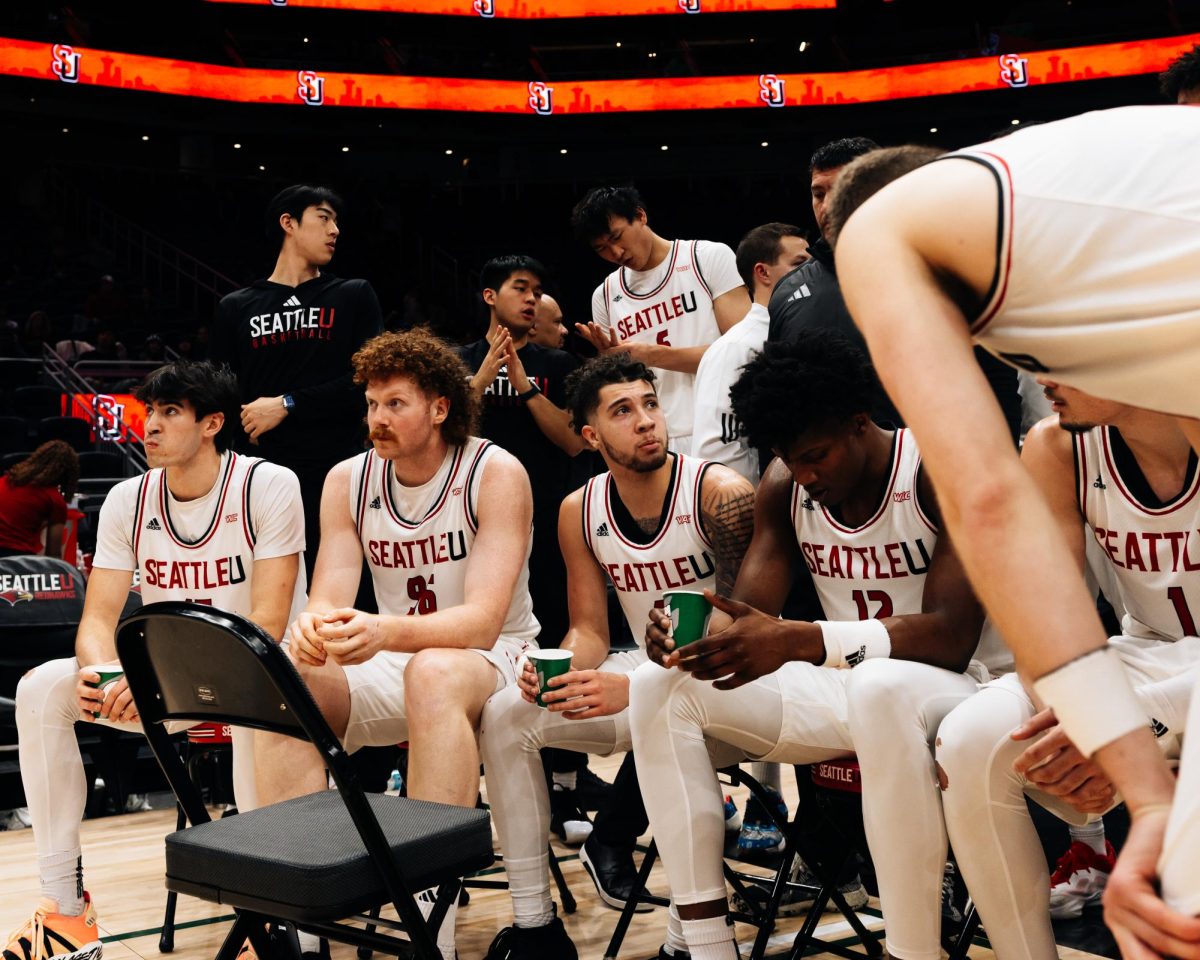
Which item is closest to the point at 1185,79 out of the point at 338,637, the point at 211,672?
the point at 338,637

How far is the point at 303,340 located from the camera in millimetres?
4406

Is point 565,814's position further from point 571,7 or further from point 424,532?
point 571,7

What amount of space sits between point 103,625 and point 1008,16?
21126mm

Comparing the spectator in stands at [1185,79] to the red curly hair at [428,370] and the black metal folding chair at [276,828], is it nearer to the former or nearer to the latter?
the red curly hair at [428,370]

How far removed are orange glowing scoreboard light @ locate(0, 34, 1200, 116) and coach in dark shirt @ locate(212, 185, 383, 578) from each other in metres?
14.7

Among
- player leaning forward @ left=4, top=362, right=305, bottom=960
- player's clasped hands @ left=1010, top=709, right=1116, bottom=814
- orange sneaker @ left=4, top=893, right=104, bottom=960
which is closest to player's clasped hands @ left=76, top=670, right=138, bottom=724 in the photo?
player leaning forward @ left=4, top=362, right=305, bottom=960

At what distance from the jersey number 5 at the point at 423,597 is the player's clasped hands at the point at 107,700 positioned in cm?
86

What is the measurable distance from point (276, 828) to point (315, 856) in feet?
0.73

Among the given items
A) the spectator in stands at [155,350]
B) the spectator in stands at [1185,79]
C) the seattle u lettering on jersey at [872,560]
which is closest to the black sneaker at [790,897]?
the seattle u lettering on jersey at [872,560]

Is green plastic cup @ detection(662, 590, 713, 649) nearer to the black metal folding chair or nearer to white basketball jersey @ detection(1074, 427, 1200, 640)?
the black metal folding chair

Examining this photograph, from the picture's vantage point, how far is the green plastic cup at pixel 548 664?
2723mm

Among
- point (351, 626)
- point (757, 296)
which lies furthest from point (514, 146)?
point (351, 626)

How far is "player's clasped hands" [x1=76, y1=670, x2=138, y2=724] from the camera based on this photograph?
3.08 metres

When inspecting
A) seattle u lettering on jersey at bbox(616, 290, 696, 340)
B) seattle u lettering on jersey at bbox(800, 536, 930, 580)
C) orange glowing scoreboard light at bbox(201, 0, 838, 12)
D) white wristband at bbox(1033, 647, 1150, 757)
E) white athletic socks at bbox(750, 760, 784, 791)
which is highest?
orange glowing scoreboard light at bbox(201, 0, 838, 12)
